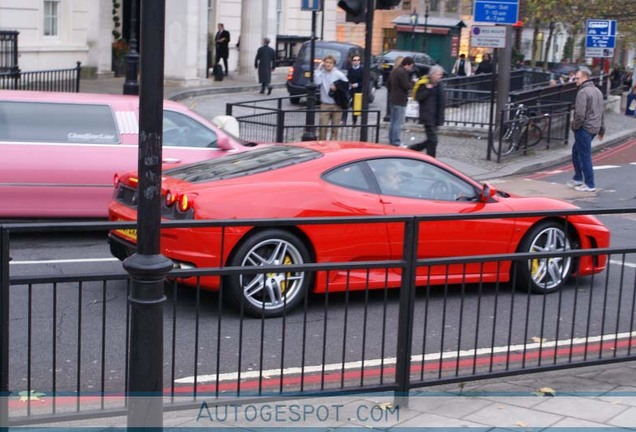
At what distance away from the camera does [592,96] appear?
1684 cm

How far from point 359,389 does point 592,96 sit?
12134mm

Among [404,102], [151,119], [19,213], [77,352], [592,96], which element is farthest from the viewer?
[404,102]

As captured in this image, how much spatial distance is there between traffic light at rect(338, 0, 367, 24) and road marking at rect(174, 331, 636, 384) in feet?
26.2

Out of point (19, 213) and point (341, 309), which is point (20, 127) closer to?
point (19, 213)

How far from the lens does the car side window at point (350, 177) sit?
29.3 feet

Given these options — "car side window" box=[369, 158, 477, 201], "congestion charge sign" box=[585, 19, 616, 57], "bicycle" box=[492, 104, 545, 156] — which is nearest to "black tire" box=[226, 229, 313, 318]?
"car side window" box=[369, 158, 477, 201]

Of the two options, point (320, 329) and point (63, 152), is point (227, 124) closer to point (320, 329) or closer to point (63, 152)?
point (63, 152)

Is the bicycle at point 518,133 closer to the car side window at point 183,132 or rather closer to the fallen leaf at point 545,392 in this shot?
the car side window at point 183,132

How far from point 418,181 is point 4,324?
5.10m

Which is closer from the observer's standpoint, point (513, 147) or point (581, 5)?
point (513, 147)

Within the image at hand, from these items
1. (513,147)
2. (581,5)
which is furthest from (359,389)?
(581,5)

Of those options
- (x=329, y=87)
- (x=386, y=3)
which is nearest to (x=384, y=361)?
(x=386, y=3)

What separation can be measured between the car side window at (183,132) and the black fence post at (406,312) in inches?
258

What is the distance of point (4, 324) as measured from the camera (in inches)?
193
